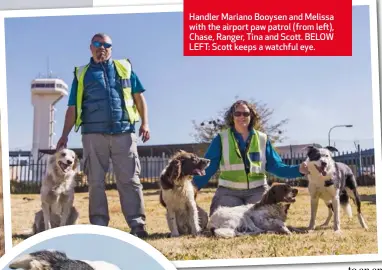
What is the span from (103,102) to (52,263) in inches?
61.2

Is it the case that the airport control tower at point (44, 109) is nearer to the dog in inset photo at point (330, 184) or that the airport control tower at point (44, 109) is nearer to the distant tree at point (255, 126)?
the distant tree at point (255, 126)

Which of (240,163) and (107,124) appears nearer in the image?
(107,124)

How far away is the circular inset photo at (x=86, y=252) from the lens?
7.14 m

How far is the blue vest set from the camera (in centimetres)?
778

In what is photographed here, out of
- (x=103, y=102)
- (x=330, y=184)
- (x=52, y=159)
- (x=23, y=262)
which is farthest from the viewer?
(x=330, y=184)

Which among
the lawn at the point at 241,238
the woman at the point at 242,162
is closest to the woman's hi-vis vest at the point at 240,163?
the woman at the point at 242,162

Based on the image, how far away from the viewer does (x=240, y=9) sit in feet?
25.9

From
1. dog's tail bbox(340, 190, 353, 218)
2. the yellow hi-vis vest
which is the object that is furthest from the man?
dog's tail bbox(340, 190, 353, 218)

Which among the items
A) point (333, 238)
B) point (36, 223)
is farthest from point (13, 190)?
point (333, 238)

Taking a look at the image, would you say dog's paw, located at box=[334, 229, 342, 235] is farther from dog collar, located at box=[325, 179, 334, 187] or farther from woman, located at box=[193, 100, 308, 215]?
woman, located at box=[193, 100, 308, 215]

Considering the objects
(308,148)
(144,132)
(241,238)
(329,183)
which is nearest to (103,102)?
(144,132)

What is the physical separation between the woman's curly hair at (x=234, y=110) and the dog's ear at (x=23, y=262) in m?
2.18

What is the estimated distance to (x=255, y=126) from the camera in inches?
314

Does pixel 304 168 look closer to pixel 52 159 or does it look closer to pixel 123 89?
pixel 123 89
